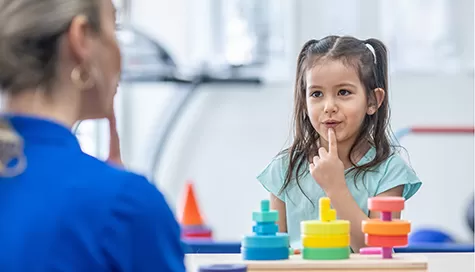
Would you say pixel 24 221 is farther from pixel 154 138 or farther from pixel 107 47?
pixel 154 138

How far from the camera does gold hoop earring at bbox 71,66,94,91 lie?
Result: 3.21 feet

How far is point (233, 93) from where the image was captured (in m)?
4.38

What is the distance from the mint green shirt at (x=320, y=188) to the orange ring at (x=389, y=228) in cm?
22

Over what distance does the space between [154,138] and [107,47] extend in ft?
10.5

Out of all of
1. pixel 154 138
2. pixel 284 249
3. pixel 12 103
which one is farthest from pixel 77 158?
pixel 154 138

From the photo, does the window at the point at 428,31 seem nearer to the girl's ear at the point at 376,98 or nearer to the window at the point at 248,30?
the window at the point at 248,30

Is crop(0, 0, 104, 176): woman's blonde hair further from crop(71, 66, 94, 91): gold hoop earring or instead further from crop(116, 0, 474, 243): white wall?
crop(116, 0, 474, 243): white wall

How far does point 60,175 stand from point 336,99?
2.20ft

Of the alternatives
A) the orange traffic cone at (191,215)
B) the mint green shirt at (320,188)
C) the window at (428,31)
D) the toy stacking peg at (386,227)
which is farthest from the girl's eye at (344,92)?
the window at (428,31)

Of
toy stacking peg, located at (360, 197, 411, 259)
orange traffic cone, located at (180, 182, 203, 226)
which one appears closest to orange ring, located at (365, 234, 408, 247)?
toy stacking peg, located at (360, 197, 411, 259)

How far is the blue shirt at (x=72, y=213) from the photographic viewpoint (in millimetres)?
910

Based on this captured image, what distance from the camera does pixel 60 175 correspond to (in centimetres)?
93

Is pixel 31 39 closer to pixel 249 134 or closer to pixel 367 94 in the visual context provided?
pixel 367 94

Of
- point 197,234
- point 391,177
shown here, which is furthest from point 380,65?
point 197,234
